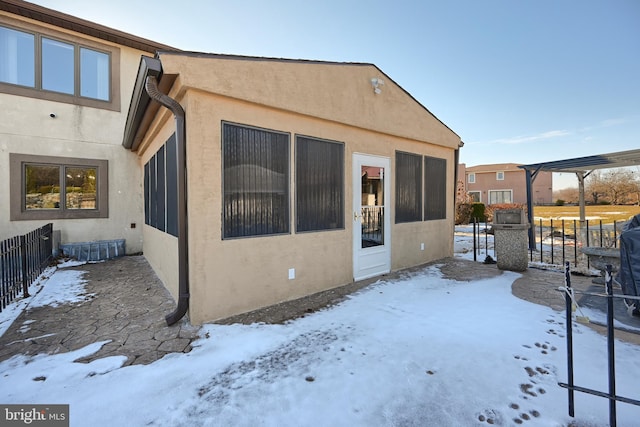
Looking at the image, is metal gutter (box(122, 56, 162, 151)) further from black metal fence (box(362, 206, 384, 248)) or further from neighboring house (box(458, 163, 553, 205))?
neighboring house (box(458, 163, 553, 205))

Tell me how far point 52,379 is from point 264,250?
242 centimetres

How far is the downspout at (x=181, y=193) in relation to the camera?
3.55 meters

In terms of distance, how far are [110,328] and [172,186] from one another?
2.05 m

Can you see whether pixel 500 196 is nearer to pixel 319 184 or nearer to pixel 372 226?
pixel 372 226

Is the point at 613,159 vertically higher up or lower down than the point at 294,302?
higher up

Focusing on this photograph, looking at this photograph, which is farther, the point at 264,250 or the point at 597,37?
the point at 597,37

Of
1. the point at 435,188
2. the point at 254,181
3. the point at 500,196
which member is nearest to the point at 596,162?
the point at 435,188

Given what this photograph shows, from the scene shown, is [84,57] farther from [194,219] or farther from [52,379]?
[52,379]

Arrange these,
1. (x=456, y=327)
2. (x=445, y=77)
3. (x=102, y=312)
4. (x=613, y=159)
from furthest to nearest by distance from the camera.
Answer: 1. (x=445, y=77)
2. (x=613, y=159)
3. (x=102, y=312)
4. (x=456, y=327)

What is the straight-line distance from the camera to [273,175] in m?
4.31

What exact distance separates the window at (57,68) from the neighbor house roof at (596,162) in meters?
12.7

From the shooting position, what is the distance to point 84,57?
320 inches

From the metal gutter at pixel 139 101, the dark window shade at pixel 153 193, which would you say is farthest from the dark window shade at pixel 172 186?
the dark window shade at pixel 153 193

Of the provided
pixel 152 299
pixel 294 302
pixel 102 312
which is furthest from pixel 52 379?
pixel 294 302
